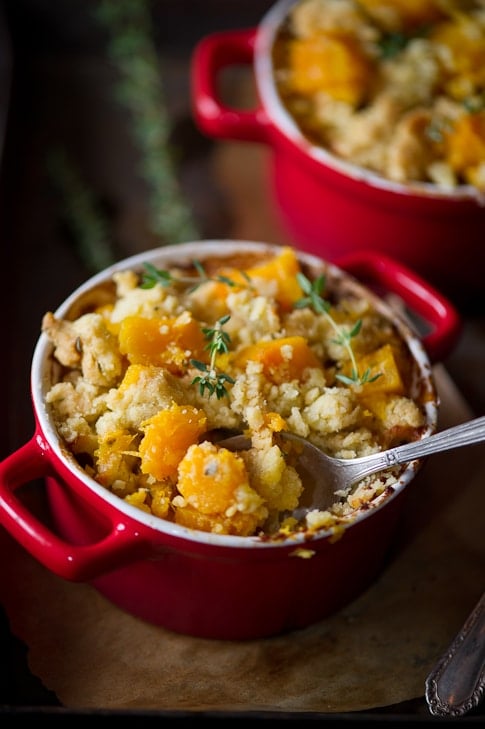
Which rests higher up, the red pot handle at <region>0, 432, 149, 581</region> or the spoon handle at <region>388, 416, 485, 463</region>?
the red pot handle at <region>0, 432, 149, 581</region>

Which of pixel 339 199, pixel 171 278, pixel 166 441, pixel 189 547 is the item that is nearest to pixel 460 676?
pixel 189 547

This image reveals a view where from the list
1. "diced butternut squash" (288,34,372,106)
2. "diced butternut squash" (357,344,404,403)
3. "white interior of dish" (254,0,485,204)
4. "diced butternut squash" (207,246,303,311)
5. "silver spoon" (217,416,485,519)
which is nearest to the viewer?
"silver spoon" (217,416,485,519)

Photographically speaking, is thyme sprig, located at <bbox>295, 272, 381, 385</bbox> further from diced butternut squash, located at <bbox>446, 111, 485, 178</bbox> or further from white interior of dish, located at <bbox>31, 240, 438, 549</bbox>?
diced butternut squash, located at <bbox>446, 111, 485, 178</bbox>

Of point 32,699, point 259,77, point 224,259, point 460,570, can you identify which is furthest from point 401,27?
point 32,699

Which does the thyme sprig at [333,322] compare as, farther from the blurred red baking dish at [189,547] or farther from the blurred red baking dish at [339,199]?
the blurred red baking dish at [339,199]

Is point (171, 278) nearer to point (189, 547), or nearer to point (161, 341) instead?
point (161, 341)

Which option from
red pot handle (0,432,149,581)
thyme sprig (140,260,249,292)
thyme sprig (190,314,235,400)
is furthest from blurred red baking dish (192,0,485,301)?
red pot handle (0,432,149,581)

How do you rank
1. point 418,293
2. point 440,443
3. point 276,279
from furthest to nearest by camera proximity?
point 418,293 → point 276,279 → point 440,443
